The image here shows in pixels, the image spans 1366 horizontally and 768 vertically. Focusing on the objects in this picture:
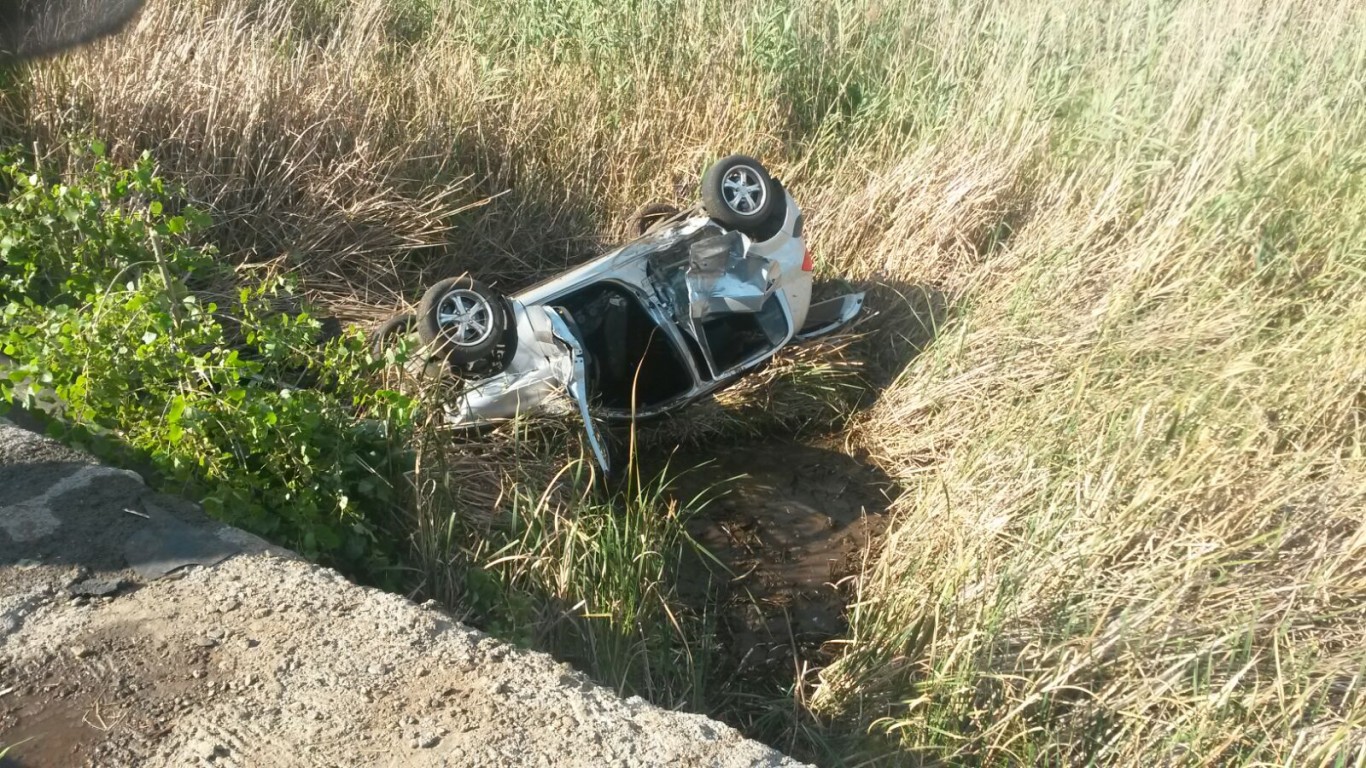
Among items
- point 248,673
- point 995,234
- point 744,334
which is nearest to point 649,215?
point 744,334

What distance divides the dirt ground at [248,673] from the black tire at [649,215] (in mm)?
4389

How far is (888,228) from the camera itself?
8016 mm

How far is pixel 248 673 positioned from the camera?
10.5ft

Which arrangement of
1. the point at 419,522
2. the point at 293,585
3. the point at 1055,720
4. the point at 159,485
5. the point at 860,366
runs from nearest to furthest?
1. the point at 293,585
2. the point at 1055,720
3. the point at 159,485
4. the point at 419,522
5. the point at 860,366

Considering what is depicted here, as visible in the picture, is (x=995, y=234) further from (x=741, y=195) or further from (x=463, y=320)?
(x=463, y=320)

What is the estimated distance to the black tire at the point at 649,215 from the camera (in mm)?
7793

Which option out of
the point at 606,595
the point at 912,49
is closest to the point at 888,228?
the point at 912,49

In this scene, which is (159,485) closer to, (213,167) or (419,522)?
(419,522)

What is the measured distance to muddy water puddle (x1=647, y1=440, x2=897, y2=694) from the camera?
5574 mm

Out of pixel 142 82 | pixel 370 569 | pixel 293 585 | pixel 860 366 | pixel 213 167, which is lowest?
pixel 860 366

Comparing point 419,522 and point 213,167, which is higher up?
point 213,167

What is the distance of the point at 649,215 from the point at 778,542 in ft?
8.29

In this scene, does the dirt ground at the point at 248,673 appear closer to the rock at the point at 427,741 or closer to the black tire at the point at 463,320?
the rock at the point at 427,741

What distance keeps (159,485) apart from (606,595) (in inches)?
67.2
